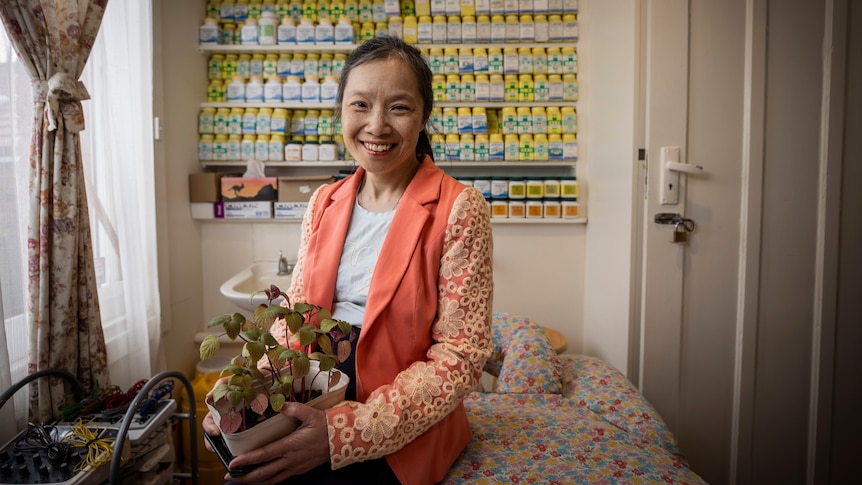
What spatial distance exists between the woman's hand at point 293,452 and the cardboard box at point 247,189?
2091 mm

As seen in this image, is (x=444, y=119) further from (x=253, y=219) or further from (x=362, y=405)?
(x=362, y=405)

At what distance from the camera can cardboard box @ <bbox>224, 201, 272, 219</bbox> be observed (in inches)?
110

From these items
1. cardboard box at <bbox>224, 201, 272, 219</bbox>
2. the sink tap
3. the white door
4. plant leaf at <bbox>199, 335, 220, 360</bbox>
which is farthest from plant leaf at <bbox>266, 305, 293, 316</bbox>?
cardboard box at <bbox>224, 201, 272, 219</bbox>

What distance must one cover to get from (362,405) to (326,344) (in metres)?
0.15

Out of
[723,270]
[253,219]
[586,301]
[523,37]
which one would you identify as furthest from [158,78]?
[723,270]

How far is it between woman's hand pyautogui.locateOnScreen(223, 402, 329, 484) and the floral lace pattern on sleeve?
0.02 meters

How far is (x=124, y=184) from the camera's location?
6.99ft

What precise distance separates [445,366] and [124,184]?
5.99 feet

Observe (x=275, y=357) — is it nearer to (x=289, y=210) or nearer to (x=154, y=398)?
(x=154, y=398)

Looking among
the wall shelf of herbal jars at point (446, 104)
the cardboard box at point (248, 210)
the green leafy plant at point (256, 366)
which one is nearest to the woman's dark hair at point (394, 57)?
the green leafy plant at point (256, 366)

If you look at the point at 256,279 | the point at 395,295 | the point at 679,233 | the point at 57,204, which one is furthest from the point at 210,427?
the point at 256,279

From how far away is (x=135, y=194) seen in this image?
2189 millimetres

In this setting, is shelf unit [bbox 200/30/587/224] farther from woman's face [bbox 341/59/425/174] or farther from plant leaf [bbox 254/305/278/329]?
plant leaf [bbox 254/305/278/329]

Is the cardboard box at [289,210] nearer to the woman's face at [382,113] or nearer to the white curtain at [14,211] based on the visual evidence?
the white curtain at [14,211]
